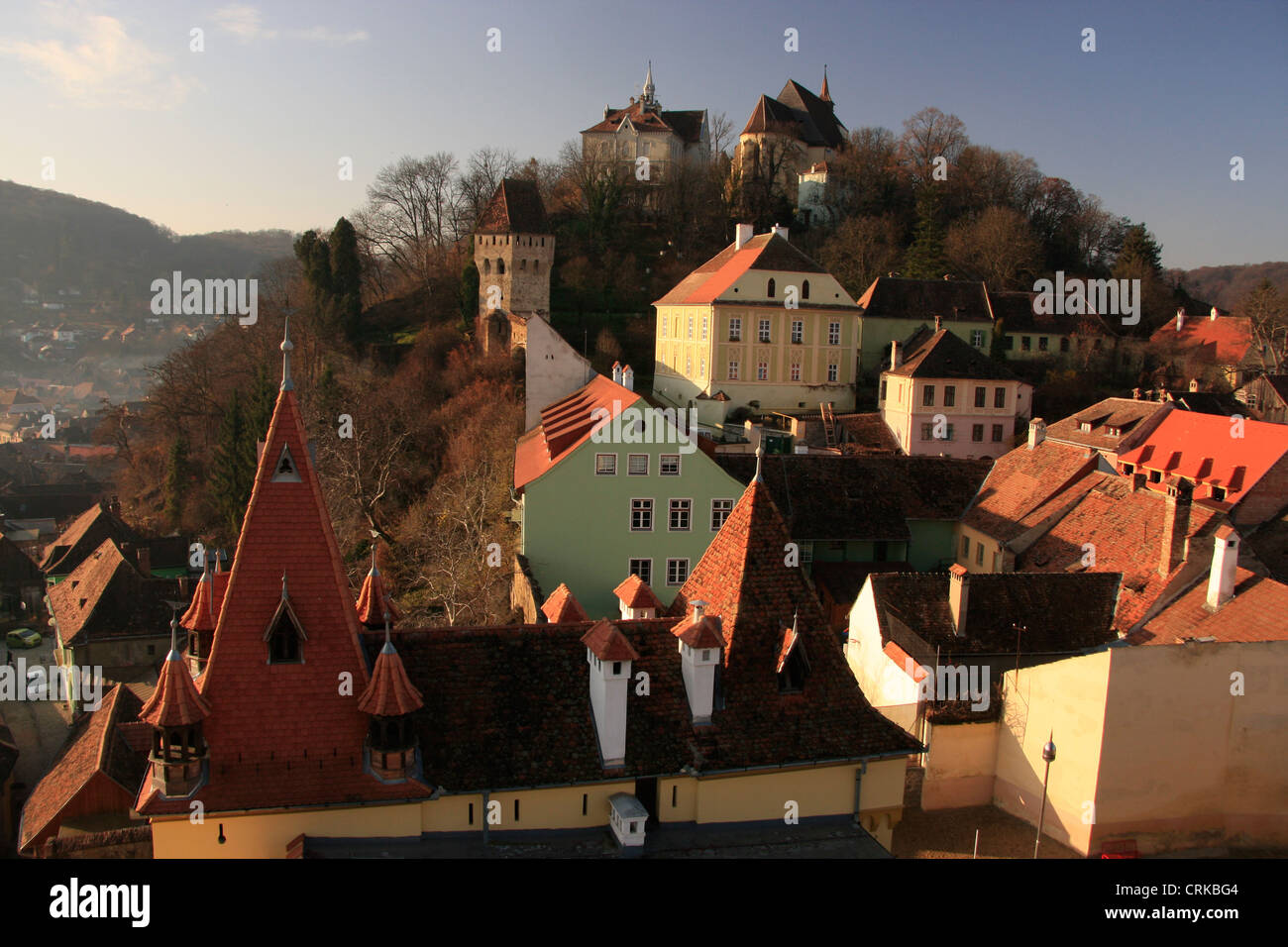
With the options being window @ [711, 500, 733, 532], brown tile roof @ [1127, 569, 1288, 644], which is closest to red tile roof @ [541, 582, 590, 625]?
brown tile roof @ [1127, 569, 1288, 644]

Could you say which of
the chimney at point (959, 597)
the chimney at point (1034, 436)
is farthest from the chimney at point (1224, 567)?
the chimney at point (1034, 436)

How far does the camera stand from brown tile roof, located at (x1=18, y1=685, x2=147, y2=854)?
21453 millimetres

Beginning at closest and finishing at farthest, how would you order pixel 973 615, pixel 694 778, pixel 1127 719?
pixel 694 778
pixel 1127 719
pixel 973 615

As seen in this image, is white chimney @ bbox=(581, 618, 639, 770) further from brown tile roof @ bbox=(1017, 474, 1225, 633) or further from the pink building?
the pink building

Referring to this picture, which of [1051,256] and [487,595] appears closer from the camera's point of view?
[487,595]

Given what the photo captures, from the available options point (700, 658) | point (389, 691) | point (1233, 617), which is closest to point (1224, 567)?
point (1233, 617)

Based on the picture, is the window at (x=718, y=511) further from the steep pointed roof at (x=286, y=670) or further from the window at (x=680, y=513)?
the steep pointed roof at (x=286, y=670)

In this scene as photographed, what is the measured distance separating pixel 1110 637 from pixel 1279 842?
582 centimetres

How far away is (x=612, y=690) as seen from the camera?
40.6 ft

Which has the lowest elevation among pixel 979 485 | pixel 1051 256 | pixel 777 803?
pixel 777 803

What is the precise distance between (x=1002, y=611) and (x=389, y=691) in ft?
→ 46.7

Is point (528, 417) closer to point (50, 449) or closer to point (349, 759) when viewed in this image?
point (349, 759)

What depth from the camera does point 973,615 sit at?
65.6 ft

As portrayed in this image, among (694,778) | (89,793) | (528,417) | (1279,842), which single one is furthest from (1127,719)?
(528,417)
